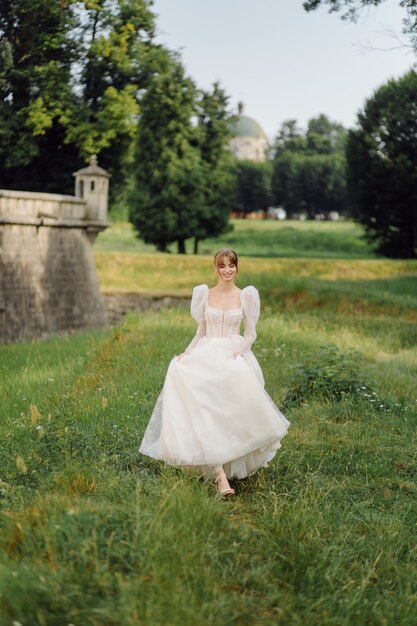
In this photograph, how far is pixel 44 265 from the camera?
1812 cm

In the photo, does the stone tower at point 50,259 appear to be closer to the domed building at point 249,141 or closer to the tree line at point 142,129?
the tree line at point 142,129

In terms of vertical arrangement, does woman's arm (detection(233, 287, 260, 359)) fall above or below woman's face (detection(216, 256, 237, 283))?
below

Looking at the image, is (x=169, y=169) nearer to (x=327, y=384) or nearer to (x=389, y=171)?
(x=389, y=171)

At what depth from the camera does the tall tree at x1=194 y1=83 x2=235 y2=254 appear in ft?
112

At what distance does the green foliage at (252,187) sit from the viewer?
6238 centimetres

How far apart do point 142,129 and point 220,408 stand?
29.1m

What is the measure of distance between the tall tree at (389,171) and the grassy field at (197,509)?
19418 millimetres

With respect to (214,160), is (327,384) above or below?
below

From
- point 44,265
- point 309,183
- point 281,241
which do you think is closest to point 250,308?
point 44,265

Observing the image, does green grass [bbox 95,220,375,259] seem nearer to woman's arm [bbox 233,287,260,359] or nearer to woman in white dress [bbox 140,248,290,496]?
woman's arm [bbox 233,287,260,359]

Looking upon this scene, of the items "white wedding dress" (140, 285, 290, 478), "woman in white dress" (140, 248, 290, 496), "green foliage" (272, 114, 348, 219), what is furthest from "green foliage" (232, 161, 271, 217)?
"white wedding dress" (140, 285, 290, 478)

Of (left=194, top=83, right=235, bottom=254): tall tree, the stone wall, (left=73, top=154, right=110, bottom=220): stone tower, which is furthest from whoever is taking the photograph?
(left=194, top=83, right=235, bottom=254): tall tree

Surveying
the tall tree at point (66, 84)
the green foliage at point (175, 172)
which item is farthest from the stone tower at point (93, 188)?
the green foliage at point (175, 172)

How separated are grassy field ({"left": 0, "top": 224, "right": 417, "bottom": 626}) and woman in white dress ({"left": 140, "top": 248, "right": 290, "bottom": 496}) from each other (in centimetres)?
22
